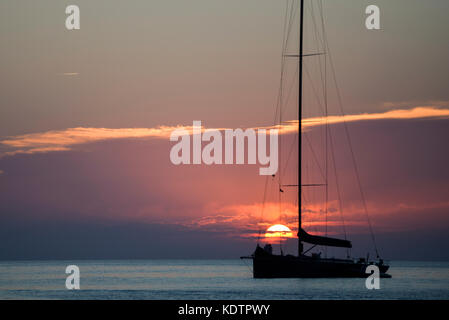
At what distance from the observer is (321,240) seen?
6638 centimetres

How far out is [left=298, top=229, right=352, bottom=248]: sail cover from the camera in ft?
216

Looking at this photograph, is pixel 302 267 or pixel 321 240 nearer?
pixel 302 267

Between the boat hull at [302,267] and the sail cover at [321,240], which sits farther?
the sail cover at [321,240]

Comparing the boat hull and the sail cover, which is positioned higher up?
the sail cover

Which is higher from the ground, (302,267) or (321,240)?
(321,240)

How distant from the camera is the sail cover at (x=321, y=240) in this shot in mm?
65875

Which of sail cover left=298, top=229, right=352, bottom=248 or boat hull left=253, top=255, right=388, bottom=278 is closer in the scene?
boat hull left=253, top=255, right=388, bottom=278

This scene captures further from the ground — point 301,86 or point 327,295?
point 301,86

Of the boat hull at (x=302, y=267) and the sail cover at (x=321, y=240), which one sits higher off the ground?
the sail cover at (x=321, y=240)
